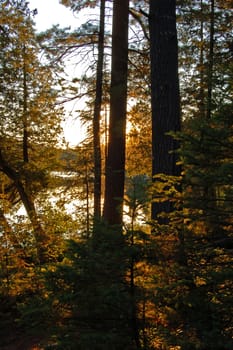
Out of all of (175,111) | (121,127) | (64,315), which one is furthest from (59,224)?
(64,315)

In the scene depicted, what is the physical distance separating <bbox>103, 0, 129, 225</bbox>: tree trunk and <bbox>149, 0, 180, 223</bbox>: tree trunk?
2473 mm

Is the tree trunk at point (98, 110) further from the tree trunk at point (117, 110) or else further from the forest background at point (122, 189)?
the tree trunk at point (117, 110)

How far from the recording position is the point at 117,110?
807 centimetres

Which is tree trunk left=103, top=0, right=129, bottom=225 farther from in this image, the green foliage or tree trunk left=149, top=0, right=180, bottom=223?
the green foliage

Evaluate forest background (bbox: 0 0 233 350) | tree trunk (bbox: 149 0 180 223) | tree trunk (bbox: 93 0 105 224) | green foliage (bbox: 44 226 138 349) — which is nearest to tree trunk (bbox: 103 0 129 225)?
forest background (bbox: 0 0 233 350)

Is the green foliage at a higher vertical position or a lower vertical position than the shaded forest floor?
higher

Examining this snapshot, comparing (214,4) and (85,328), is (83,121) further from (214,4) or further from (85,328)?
(85,328)

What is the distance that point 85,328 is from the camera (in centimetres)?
329

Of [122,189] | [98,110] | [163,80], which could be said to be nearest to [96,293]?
[163,80]

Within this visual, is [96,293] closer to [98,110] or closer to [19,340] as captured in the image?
[19,340]

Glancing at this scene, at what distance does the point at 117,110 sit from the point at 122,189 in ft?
5.65

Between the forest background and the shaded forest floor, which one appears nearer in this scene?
the forest background

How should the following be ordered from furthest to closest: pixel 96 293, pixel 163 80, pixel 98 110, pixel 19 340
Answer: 1. pixel 98 110
2. pixel 19 340
3. pixel 163 80
4. pixel 96 293

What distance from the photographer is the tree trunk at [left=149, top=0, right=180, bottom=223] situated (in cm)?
525
